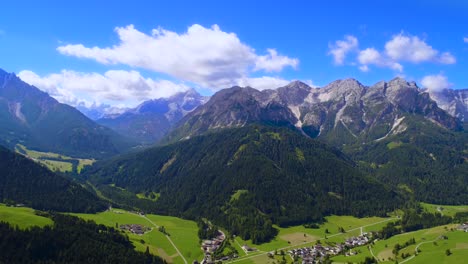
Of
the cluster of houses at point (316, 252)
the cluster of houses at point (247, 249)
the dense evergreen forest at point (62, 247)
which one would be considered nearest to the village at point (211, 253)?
the cluster of houses at point (247, 249)

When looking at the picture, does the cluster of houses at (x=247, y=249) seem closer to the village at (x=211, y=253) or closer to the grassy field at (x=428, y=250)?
the village at (x=211, y=253)

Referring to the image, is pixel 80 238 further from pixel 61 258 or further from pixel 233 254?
pixel 233 254

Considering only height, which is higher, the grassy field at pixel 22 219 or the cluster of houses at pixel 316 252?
the grassy field at pixel 22 219

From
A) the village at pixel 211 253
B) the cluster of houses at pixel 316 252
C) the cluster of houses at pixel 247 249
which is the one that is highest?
the cluster of houses at pixel 316 252

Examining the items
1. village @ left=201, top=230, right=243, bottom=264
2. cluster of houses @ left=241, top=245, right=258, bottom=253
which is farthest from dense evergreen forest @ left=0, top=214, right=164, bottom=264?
cluster of houses @ left=241, top=245, right=258, bottom=253

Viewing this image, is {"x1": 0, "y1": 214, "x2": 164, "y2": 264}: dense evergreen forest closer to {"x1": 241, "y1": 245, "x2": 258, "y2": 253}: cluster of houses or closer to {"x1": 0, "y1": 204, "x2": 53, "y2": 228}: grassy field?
{"x1": 0, "y1": 204, "x2": 53, "y2": 228}: grassy field

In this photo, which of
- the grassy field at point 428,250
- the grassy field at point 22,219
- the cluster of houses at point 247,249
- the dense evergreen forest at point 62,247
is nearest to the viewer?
the dense evergreen forest at point 62,247

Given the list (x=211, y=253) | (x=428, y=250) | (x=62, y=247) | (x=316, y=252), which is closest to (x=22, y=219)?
(x=62, y=247)

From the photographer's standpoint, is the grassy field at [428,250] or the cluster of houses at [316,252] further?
the cluster of houses at [316,252]

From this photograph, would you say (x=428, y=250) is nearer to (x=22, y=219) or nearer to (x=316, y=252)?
(x=316, y=252)

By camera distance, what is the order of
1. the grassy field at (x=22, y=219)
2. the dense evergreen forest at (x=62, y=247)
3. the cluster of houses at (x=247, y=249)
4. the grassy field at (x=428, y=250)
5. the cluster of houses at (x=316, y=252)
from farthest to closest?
the cluster of houses at (x=247, y=249)
the cluster of houses at (x=316, y=252)
the grassy field at (x=428, y=250)
the grassy field at (x=22, y=219)
the dense evergreen forest at (x=62, y=247)
